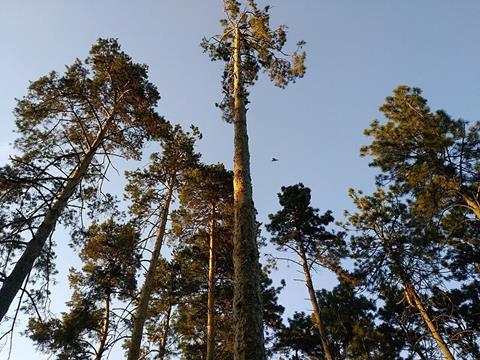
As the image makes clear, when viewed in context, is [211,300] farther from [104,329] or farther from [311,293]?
[104,329]

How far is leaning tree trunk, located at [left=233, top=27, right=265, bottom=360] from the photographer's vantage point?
436 cm

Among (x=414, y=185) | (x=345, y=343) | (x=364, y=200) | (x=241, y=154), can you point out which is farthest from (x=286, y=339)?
(x=241, y=154)

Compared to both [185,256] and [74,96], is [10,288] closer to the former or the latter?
[74,96]

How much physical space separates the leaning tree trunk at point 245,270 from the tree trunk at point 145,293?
20.0 ft

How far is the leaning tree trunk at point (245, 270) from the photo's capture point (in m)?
4.36

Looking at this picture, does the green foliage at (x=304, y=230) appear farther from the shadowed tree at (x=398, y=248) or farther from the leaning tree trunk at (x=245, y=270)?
the leaning tree trunk at (x=245, y=270)

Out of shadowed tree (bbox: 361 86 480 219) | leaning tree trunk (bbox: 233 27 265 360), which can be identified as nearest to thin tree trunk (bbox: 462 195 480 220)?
shadowed tree (bbox: 361 86 480 219)

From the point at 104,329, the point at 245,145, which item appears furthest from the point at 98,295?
the point at 245,145

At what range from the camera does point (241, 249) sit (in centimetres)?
558

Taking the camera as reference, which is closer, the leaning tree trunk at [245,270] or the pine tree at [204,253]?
Result: the leaning tree trunk at [245,270]

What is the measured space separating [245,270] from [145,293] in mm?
6863

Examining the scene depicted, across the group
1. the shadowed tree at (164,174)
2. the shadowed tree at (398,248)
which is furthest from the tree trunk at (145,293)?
the shadowed tree at (398,248)

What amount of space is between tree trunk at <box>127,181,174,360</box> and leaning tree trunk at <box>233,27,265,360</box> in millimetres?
6095

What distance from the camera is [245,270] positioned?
5.29 meters
